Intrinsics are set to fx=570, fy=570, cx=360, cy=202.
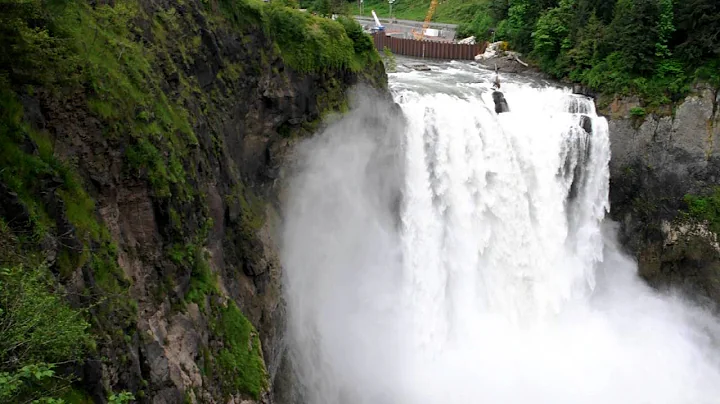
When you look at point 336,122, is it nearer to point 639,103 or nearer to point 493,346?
point 493,346

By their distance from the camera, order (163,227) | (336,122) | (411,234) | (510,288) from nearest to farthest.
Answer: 1. (163,227)
2. (336,122)
3. (411,234)
4. (510,288)

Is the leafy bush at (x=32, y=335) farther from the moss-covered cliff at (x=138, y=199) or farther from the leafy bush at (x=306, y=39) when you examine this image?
the leafy bush at (x=306, y=39)

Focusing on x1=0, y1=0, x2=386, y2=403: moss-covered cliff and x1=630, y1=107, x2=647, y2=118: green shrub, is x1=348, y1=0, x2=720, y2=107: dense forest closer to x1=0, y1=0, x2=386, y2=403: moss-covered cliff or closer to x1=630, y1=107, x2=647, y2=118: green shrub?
x1=630, y1=107, x2=647, y2=118: green shrub

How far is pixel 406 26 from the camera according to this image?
57.1 meters

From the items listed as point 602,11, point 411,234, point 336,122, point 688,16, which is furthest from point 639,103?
point 336,122

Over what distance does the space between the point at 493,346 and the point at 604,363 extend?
535 cm

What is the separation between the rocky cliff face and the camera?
1143 inches

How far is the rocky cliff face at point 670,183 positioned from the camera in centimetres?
2903

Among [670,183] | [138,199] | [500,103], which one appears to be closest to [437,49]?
[500,103]

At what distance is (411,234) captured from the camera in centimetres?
2531

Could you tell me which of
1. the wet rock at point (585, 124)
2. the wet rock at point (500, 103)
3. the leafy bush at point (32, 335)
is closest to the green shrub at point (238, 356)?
the leafy bush at point (32, 335)

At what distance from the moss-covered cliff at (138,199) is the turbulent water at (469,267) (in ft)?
13.2

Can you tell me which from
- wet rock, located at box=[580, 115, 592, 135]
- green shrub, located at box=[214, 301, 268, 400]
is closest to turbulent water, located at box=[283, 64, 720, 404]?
wet rock, located at box=[580, 115, 592, 135]

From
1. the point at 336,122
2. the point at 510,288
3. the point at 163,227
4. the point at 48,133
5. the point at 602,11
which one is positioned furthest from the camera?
the point at 602,11
